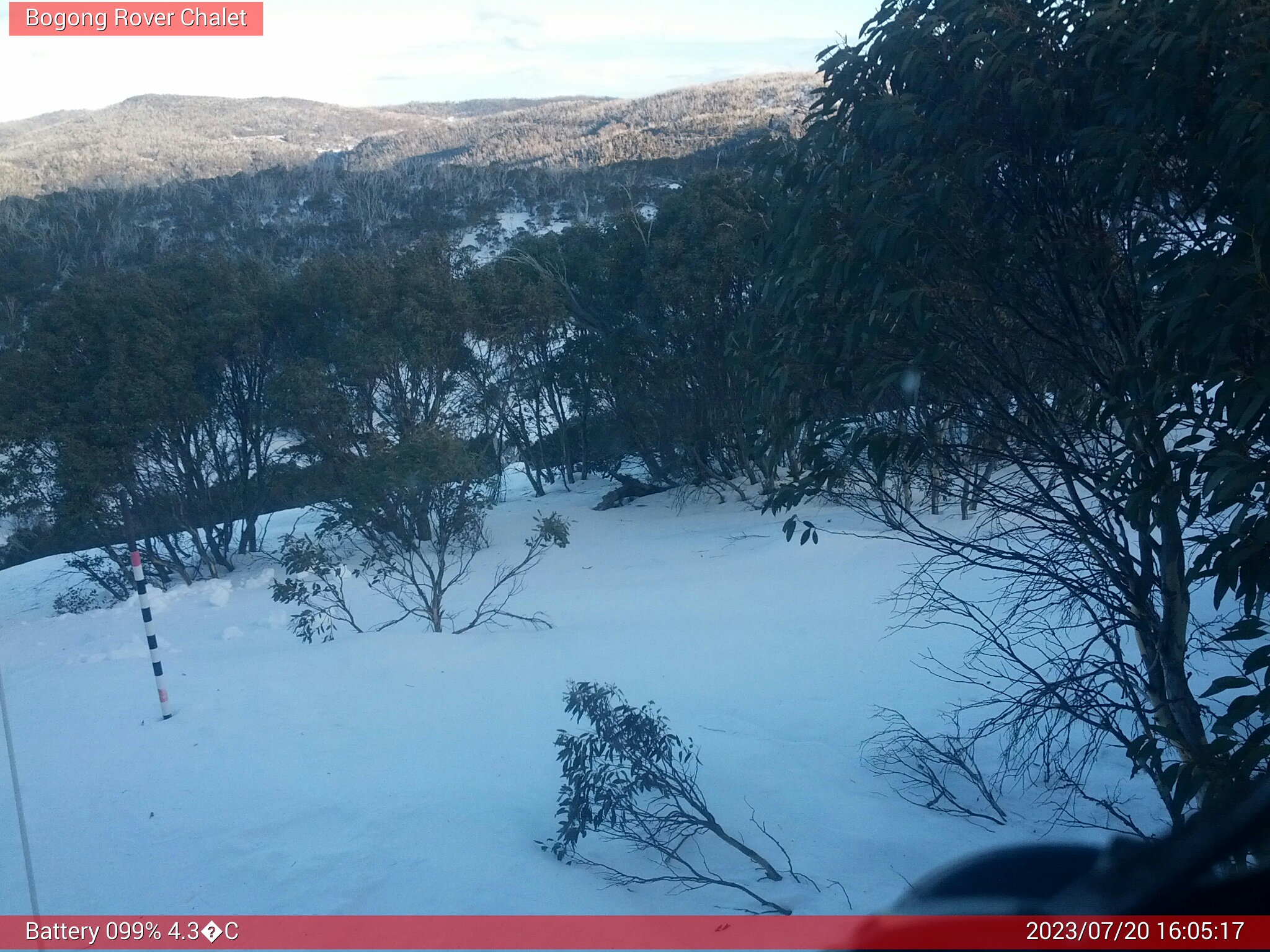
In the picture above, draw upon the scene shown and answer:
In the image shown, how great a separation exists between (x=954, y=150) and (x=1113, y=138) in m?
0.66


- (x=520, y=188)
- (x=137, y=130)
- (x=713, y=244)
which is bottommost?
(x=713, y=244)

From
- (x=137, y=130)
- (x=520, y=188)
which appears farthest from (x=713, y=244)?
(x=137, y=130)

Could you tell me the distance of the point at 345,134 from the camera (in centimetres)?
5988

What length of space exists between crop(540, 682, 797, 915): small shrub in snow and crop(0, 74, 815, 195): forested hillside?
34.0 metres

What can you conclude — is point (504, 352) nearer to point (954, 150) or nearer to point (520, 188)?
point (954, 150)

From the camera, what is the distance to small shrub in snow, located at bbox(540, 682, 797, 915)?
12.8 feet

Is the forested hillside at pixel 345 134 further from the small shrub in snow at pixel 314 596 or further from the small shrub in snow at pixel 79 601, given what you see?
the small shrub in snow at pixel 314 596

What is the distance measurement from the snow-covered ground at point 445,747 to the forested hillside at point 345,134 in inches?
1192

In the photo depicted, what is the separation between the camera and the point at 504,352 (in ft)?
54.9

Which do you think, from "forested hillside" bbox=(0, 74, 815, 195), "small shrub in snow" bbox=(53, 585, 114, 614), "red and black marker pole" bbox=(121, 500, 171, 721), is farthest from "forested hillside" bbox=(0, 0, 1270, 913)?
"forested hillside" bbox=(0, 74, 815, 195)

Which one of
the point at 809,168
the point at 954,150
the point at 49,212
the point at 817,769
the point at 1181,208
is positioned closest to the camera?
the point at 1181,208

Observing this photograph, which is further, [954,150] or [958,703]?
[958,703]

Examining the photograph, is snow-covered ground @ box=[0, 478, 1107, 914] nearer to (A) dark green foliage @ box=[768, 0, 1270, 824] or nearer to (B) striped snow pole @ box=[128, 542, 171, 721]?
(B) striped snow pole @ box=[128, 542, 171, 721]

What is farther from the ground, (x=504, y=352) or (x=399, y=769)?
(x=504, y=352)
